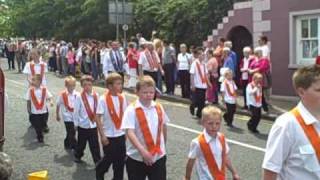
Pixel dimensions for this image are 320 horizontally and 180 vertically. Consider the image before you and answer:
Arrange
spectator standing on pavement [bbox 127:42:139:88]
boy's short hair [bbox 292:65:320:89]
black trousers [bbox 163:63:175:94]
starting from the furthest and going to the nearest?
spectator standing on pavement [bbox 127:42:139:88]
black trousers [bbox 163:63:175:94]
boy's short hair [bbox 292:65:320:89]

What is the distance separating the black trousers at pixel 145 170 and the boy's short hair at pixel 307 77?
256 cm

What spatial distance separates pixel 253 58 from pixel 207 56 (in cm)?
209

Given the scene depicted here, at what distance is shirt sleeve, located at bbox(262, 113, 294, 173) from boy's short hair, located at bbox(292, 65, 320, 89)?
0.71 ft

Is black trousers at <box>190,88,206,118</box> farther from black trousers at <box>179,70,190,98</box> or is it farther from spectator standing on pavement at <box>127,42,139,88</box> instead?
spectator standing on pavement at <box>127,42,139,88</box>

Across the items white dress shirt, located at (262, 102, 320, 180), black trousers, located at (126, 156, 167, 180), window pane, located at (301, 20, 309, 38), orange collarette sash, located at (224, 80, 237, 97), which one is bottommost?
black trousers, located at (126, 156, 167, 180)

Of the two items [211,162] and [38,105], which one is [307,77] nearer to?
[211,162]

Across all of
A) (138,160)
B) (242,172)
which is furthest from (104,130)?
(242,172)

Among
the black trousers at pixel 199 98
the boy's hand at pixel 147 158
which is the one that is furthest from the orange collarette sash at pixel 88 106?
the black trousers at pixel 199 98

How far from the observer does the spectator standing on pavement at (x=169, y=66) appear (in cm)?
1970

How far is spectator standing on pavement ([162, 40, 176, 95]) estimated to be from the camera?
19.7 meters

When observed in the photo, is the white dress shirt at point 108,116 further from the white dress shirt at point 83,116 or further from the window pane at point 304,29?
the window pane at point 304,29

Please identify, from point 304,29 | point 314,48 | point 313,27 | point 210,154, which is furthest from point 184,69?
point 210,154

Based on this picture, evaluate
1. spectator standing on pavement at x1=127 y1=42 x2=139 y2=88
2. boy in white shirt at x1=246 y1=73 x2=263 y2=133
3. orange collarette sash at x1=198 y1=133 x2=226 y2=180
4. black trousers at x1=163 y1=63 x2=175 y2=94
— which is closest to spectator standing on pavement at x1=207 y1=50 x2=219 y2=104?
black trousers at x1=163 y1=63 x2=175 y2=94

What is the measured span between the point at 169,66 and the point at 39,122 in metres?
8.53
